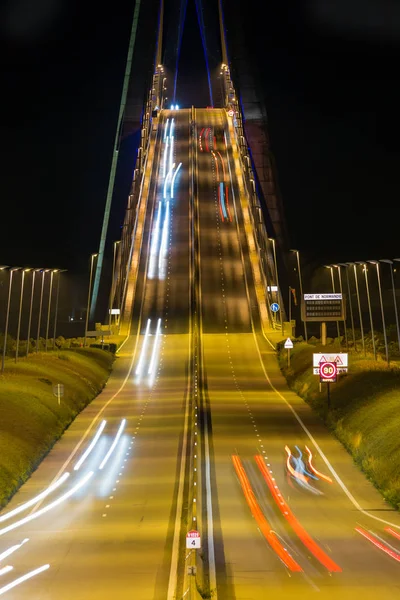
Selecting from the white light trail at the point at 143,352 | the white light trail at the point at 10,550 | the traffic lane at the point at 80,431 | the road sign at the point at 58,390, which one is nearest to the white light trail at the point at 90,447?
the traffic lane at the point at 80,431

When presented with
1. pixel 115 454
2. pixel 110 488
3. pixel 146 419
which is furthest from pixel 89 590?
pixel 146 419

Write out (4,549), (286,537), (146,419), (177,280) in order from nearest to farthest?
1. (4,549)
2. (286,537)
3. (146,419)
4. (177,280)

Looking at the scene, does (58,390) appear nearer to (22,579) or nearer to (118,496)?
(118,496)

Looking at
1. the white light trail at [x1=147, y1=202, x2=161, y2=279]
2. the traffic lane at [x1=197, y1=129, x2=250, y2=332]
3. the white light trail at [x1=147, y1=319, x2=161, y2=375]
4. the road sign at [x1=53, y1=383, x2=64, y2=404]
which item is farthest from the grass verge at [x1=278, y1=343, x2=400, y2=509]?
the white light trail at [x1=147, y1=202, x2=161, y2=279]

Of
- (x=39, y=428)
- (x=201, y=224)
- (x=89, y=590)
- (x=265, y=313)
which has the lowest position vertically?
(x=89, y=590)

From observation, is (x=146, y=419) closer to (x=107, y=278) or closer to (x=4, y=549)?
(x=4, y=549)

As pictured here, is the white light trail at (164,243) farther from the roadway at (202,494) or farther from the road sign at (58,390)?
the road sign at (58,390)

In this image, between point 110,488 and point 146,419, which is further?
point 146,419
